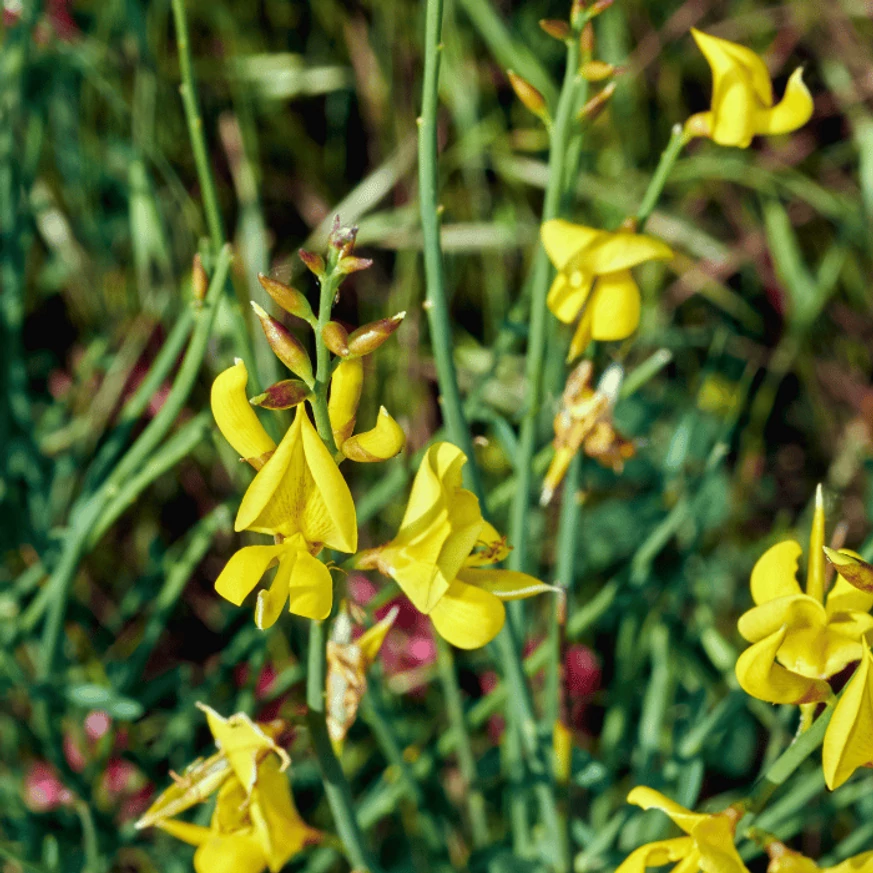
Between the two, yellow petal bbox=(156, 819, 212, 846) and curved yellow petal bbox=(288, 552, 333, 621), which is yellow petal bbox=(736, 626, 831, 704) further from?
yellow petal bbox=(156, 819, 212, 846)

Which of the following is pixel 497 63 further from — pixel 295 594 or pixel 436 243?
pixel 295 594

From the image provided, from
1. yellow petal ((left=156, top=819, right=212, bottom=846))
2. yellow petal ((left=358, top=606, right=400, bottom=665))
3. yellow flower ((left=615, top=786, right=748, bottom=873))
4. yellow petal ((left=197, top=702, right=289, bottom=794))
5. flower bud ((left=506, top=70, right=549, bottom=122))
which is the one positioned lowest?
yellow petal ((left=156, top=819, right=212, bottom=846))

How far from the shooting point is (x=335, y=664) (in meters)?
0.70

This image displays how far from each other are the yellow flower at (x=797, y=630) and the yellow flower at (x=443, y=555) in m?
0.14

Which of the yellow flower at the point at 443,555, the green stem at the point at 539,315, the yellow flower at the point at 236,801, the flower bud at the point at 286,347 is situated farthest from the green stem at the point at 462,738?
the flower bud at the point at 286,347

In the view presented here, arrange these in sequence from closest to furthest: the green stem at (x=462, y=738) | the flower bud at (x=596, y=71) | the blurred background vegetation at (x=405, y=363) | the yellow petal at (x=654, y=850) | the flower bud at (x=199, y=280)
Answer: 1. the yellow petal at (x=654, y=850)
2. the flower bud at (x=596, y=71)
3. the flower bud at (x=199, y=280)
4. the green stem at (x=462, y=738)
5. the blurred background vegetation at (x=405, y=363)

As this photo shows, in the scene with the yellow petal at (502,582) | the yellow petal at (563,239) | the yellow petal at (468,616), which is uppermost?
the yellow petal at (563,239)

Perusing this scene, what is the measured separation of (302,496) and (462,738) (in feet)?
1.72

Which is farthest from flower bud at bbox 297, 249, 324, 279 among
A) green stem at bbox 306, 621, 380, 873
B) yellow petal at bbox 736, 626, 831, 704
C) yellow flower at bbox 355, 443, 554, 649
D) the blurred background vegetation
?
the blurred background vegetation

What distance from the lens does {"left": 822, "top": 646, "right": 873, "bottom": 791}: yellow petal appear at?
57 cm

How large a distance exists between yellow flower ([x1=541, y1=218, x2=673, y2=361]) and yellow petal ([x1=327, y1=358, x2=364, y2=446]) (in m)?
0.21

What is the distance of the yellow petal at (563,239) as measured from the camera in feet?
2.41

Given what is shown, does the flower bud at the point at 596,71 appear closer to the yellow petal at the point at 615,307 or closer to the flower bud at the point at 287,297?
the yellow petal at the point at 615,307

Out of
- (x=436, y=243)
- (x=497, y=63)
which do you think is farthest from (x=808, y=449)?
(x=436, y=243)
